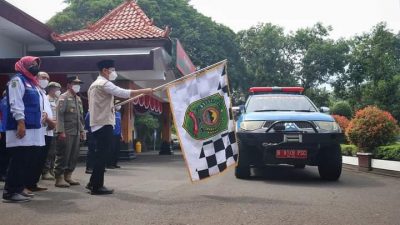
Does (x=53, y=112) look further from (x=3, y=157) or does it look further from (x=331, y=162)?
(x=331, y=162)

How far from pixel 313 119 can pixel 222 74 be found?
81.5 inches

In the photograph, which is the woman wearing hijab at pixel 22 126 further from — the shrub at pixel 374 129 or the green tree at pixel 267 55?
the green tree at pixel 267 55

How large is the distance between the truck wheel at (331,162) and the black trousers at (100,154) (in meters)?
3.94

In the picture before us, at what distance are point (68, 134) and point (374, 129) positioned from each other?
7374mm

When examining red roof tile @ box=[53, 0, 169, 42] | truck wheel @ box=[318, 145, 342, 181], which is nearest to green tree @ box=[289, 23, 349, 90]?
red roof tile @ box=[53, 0, 169, 42]

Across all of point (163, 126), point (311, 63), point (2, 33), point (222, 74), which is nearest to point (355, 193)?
point (222, 74)

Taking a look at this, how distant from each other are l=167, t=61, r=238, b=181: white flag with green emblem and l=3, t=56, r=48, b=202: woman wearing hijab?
1.79m

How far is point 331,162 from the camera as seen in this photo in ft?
24.2

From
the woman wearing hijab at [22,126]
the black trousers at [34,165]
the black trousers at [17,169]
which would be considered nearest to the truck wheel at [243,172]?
the black trousers at [34,165]

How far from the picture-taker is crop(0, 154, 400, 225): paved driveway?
4.08m

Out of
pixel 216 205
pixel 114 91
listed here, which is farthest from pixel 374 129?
pixel 114 91

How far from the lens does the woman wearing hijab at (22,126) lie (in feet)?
16.8

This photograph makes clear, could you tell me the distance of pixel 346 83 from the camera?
41.9 m

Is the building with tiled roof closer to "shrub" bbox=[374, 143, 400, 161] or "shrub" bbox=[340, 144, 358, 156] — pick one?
"shrub" bbox=[340, 144, 358, 156]
